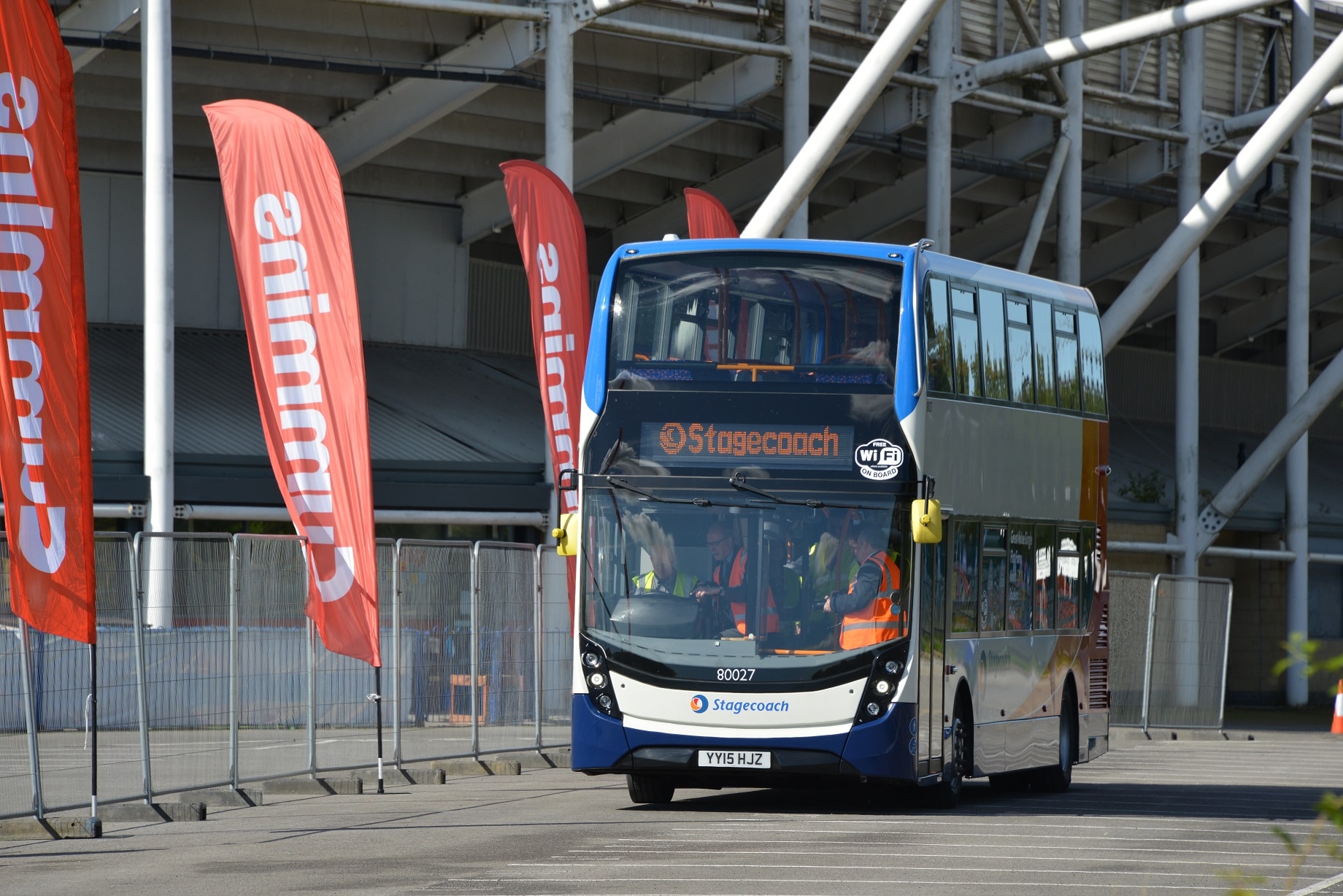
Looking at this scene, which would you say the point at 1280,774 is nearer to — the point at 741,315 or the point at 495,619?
the point at 495,619

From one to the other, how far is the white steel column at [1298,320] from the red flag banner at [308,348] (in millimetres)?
25557

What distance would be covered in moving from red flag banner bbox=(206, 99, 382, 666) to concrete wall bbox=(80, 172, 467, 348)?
54.6 ft

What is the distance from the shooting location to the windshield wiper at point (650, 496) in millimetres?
13836

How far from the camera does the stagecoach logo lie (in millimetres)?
13719

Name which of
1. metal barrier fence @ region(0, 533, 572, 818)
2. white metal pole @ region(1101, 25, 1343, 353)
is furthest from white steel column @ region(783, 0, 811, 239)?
metal barrier fence @ region(0, 533, 572, 818)

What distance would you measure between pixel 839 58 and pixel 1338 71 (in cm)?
712

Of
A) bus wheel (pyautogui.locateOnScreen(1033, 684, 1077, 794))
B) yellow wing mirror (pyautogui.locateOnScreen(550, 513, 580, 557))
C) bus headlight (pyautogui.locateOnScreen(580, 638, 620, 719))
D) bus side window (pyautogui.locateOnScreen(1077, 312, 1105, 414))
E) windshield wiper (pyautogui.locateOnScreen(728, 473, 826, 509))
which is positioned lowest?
bus wheel (pyautogui.locateOnScreen(1033, 684, 1077, 794))

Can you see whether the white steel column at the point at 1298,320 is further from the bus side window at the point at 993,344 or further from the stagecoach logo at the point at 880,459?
the stagecoach logo at the point at 880,459

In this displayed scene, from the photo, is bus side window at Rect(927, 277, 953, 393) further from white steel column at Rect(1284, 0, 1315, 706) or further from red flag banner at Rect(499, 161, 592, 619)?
white steel column at Rect(1284, 0, 1315, 706)

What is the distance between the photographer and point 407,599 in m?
17.1

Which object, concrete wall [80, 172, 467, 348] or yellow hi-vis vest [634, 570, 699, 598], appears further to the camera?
concrete wall [80, 172, 467, 348]

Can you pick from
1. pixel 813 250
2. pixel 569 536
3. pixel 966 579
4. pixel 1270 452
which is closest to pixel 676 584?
pixel 569 536

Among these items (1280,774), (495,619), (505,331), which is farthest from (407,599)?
(505,331)

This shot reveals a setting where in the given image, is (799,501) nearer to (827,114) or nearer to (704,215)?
(827,114)
